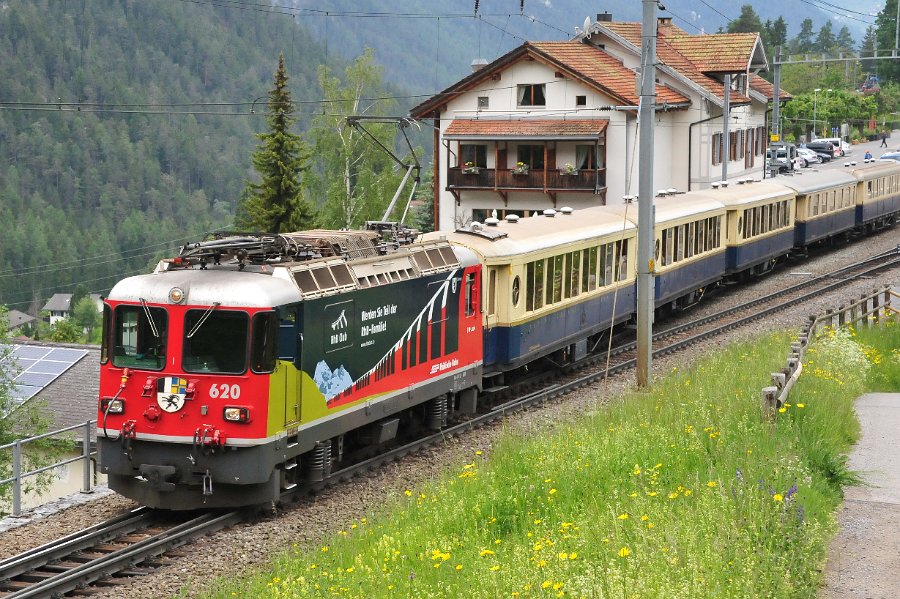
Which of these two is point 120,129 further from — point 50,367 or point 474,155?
point 50,367

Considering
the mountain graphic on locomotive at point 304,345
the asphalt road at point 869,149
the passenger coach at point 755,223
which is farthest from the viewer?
the asphalt road at point 869,149

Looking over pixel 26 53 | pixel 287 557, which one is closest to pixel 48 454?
pixel 287 557

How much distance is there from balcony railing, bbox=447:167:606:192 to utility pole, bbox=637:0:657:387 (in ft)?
83.1

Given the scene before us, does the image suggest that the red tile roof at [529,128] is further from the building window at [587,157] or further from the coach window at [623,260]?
the coach window at [623,260]

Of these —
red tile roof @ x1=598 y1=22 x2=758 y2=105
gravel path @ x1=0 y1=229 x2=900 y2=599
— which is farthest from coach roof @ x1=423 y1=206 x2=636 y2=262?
red tile roof @ x1=598 y1=22 x2=758 y2=105

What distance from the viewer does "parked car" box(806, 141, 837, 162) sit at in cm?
8050

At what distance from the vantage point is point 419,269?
1686cm

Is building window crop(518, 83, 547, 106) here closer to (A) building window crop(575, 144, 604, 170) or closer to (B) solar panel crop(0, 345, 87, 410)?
(A) building window crop(575, 144, 604, 170)

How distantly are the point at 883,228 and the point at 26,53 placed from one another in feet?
456

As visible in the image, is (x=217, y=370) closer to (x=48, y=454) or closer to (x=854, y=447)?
(x=854, y=447)

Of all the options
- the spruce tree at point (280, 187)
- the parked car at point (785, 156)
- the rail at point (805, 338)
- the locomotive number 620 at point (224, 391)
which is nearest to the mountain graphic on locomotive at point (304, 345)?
the locomotive number 620 at point (224, 391)

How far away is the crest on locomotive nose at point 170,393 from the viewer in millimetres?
13281

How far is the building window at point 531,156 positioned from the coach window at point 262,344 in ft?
111

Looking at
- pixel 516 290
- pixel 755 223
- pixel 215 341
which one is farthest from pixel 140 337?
pixel 755 223
